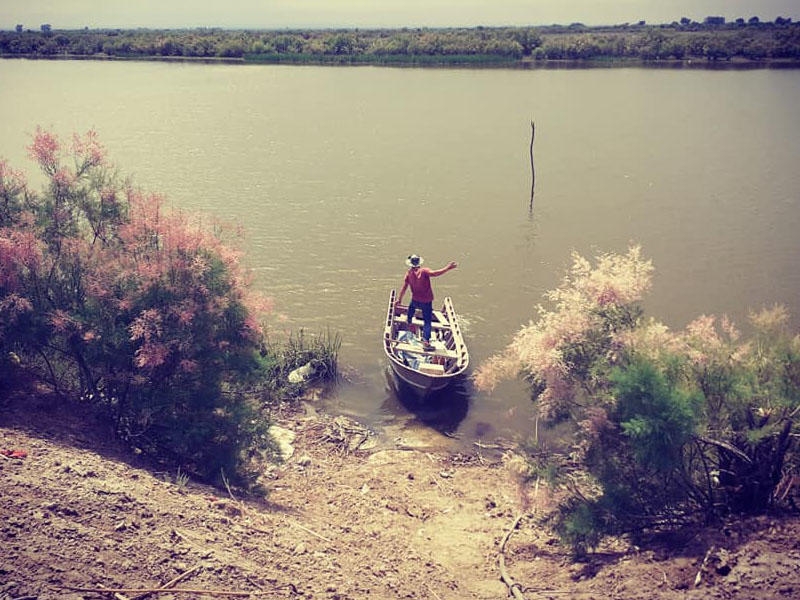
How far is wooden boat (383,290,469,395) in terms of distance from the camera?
14391 millimetres

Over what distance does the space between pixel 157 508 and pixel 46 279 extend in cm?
458

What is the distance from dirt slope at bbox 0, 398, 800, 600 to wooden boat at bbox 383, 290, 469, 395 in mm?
3369

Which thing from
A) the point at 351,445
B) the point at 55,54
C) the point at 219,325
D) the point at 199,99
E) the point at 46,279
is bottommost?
the point at 351,445

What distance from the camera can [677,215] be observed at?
87.1 feet

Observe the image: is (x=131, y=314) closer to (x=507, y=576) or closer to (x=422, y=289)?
(x=507, y=576)

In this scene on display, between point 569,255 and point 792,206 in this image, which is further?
point 792,206

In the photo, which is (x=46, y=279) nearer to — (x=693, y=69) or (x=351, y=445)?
(x=351, y=445)

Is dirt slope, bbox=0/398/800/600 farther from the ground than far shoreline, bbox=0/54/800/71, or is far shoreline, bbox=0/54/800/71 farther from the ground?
far shoreline, bbox=0/54/800/71

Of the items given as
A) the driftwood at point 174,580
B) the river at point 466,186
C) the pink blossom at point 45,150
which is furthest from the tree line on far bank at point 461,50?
the driftwood at point 174,580

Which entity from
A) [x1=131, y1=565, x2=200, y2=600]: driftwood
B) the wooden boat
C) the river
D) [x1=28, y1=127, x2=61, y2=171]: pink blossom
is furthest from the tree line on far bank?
[x1=131, y1=565, x2=200, y2=600]: driftwood

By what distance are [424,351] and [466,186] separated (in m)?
17.0

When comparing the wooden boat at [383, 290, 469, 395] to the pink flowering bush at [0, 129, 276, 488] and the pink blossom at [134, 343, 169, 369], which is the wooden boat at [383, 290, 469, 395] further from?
the pink blossom at [134, 343, 169, 369]

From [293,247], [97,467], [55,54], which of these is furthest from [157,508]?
[55,54]

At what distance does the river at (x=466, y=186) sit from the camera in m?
19.4
